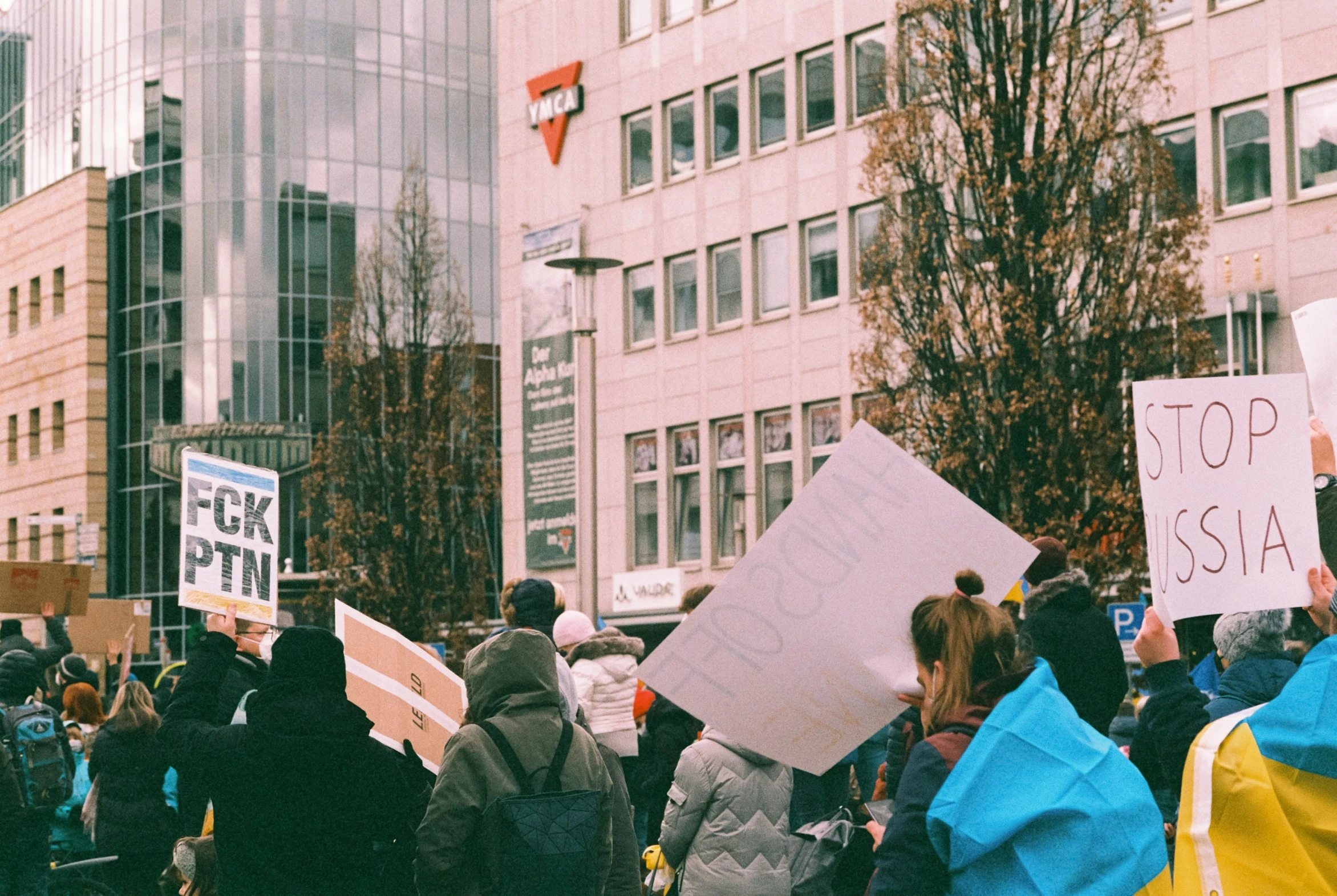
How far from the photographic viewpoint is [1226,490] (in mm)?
4875

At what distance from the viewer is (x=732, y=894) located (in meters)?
7.27

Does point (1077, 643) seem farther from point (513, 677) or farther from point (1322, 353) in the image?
point (1322, 353)

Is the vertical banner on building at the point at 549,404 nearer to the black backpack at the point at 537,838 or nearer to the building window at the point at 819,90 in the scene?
the building window at the point at 819,90

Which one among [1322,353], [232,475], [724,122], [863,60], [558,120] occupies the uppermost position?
[558,120]

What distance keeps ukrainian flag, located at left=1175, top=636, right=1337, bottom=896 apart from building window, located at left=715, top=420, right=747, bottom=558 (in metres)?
32.7

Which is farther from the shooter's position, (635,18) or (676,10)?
(635,18)

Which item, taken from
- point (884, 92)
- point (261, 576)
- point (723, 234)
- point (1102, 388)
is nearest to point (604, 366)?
point (723, 234)

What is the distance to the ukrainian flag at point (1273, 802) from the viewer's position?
3199 millimetres

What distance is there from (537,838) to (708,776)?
1640 mm

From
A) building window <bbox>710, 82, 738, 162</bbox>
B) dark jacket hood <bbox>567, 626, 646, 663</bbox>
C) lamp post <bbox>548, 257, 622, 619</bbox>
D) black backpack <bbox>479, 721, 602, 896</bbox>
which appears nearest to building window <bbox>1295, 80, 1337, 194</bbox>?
lamp post <bbox>548, 257, 622, 619</bbox>

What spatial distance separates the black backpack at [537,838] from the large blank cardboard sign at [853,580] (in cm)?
105

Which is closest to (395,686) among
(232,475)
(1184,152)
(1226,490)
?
(232,475)

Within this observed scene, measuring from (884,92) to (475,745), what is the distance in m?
20.9

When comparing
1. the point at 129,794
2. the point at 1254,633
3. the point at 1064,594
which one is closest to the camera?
the point at 1254,633
